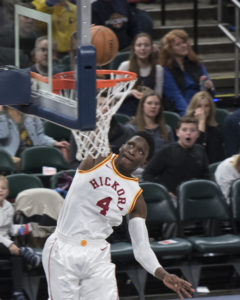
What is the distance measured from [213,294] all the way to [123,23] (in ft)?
13.3

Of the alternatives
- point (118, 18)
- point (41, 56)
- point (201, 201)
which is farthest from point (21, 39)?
point (118, 18)

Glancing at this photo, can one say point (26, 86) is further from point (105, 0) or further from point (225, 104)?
point (225, 104)

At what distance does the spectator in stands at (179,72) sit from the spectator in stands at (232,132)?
771mm

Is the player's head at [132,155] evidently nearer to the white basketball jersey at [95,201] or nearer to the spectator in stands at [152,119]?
the white basketball jersey at [95,201]

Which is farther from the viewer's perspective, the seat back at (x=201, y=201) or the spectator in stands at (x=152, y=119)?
the spectator in stands at (x=152, y=119)

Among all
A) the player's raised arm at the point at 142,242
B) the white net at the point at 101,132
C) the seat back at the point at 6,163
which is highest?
the white net at the point at 101,132

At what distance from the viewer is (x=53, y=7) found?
5.03 metres

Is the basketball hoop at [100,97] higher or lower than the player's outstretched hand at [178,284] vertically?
higher

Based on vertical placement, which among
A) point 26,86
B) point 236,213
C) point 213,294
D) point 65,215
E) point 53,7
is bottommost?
point 213,294

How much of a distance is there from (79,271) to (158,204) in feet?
7.68

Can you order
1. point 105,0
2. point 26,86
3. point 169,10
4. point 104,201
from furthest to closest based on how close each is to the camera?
point 169,10 < point 105,0 < point 104,201 < point 26,86

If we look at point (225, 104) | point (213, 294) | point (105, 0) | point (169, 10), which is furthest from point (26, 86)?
point (169, 10)

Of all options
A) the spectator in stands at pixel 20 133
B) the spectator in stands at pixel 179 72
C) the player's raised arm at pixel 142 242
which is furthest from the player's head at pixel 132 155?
the spectator in stands at pixel 179 72

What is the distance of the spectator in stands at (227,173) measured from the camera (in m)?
7.36
